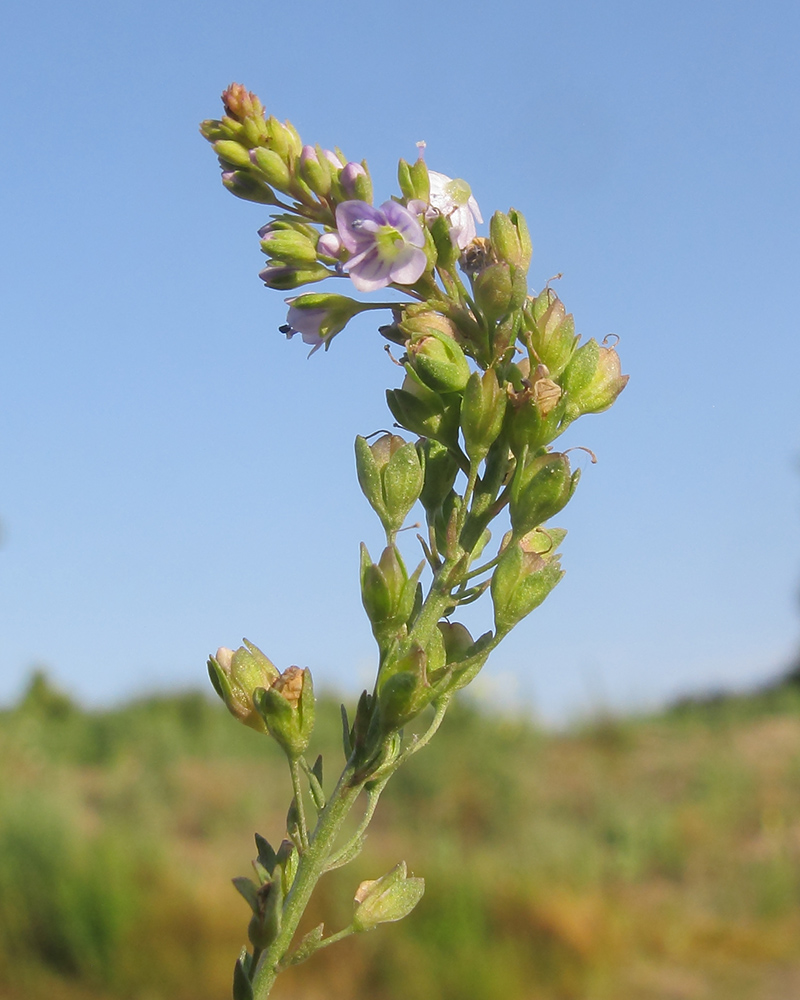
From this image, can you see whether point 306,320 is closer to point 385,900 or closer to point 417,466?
point 417,466

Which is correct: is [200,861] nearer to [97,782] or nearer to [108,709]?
[97,782]

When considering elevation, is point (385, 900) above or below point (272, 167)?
below

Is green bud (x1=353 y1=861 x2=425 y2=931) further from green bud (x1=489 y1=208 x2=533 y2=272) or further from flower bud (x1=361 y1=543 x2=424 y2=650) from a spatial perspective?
green bud (x1=489 y1=208 x2=533 y2=272)

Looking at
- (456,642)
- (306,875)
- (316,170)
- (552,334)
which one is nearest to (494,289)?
(552,334)

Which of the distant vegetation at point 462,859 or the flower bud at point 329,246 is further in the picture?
the distant vegetation at point 462,859

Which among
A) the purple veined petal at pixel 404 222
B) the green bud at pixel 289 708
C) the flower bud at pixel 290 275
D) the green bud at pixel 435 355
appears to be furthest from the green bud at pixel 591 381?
the green bud at pixel 289 708

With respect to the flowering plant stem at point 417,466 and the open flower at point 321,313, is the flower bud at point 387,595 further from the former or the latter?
the open flower at point 321,313
